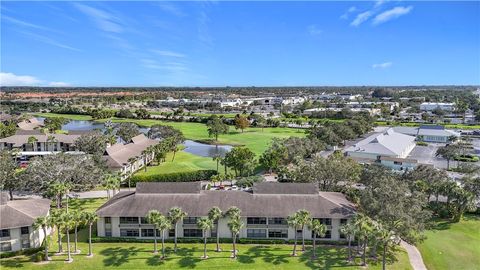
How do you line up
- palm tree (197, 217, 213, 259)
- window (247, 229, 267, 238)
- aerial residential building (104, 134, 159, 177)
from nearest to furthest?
palm tree (197, 217, 213, 259) < window (247, 229, 267, 238) < aerial residential building (104, 134, 159, 177)

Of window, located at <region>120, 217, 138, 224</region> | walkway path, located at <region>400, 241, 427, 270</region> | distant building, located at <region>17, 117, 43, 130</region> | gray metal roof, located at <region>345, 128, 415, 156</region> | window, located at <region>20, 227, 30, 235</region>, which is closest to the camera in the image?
walkway path, located at <region>400, 241, 427, 270</region>

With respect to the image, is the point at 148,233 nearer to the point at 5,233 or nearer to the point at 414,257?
the point at 5,233

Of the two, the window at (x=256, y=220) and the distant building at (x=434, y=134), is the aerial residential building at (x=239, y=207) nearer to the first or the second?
the window at (x=256, y=220)

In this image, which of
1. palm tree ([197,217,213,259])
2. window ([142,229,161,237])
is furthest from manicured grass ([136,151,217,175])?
palm tree ([197,217,213,259])

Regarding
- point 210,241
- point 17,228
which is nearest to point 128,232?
point 210,241

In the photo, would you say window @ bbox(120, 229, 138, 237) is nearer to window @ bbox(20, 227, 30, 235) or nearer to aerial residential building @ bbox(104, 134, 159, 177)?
window @ bbox(20, 227, 30, 235)

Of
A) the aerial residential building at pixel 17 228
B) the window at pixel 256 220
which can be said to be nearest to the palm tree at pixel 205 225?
the window at pixel 256 220
